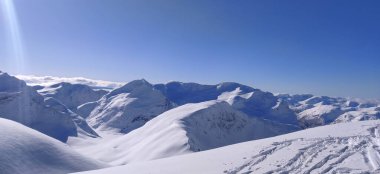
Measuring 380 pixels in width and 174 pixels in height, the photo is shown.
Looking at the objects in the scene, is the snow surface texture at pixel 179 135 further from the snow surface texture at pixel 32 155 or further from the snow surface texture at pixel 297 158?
the snow surface texture at pixel 297 158

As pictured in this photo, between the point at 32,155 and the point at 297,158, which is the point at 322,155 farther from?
the point at 32,155

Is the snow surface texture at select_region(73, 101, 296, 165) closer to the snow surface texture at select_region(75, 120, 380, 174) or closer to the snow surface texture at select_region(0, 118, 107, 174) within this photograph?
the snow surface texture at select_region(0, 118, 107, 174)

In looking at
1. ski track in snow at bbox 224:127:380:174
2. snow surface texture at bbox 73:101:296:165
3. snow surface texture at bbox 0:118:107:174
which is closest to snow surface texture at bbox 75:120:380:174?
ski track in snow at bbox 224:127:380:174

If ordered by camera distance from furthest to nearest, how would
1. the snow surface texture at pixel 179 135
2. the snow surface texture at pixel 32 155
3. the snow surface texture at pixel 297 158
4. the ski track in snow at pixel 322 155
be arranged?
the snow surface texture at pixel 179 135 < the snow surface texture at pixel 32 155 < the snow surface texture at pixel 297 158 < the ski track in snow at pixel 322 155

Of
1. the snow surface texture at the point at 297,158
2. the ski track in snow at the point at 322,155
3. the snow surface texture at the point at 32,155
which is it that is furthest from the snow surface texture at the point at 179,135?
the ski track in snow at the point at 322,155

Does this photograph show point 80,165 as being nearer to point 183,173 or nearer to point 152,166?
point 152,166

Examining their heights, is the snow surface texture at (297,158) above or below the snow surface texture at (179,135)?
above

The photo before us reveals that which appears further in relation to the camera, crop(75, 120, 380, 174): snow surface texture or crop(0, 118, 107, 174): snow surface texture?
crop(0, 118, 107, 174): snow surface texture
